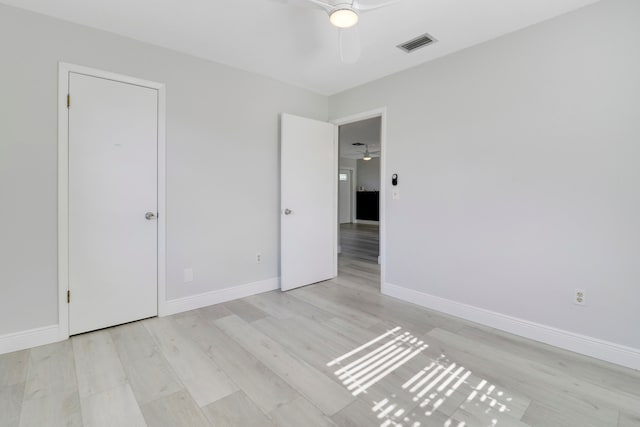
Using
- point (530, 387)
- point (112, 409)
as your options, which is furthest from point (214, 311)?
point (530, 387)

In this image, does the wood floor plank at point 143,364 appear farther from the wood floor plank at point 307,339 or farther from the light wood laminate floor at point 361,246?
the light wood laminate floor at point 361,246

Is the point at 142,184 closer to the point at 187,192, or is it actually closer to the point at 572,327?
the point at 187,192

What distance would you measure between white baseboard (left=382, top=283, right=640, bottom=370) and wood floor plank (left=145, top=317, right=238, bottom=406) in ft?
6.64

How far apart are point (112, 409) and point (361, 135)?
6450 millimetres

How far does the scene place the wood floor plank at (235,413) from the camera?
142cm

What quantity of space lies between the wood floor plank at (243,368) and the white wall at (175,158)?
620 mm

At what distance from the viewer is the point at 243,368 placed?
74.1 inches

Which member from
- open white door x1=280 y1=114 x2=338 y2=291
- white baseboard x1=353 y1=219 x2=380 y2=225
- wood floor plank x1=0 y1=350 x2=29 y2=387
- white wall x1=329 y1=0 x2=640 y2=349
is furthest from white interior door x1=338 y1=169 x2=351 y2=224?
wood floor plank x1=0 y1=350 x2=29 y2=387

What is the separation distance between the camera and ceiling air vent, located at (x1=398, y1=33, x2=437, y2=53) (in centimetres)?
244

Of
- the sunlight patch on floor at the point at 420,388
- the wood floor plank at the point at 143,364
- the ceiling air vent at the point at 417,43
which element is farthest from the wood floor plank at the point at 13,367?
the ceiling air vent at the point at 417,43

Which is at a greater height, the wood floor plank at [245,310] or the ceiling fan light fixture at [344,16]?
the ceiling fan light fixture at [344,16]

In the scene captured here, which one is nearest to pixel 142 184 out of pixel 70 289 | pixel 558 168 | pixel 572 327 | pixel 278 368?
pixel 70 289

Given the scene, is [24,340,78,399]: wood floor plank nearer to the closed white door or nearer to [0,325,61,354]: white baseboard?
[0,325,61,354]: white baseboard

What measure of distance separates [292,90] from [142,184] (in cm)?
203
